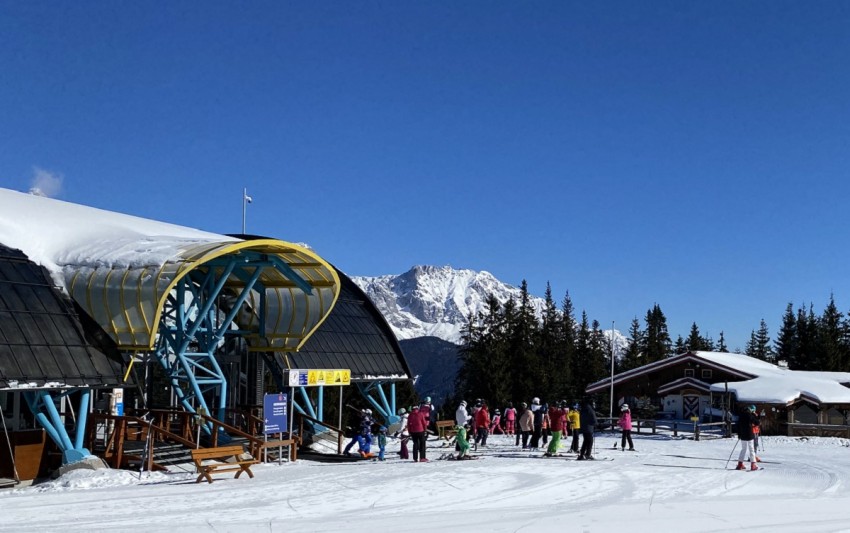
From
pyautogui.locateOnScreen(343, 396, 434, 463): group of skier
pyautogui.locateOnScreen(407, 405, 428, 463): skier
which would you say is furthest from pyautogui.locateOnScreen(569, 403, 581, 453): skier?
pyautogui.locateOnScreen(407, 405, 428, 463): skier

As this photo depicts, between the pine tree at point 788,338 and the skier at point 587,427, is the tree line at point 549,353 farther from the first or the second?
the skier at point 587,427

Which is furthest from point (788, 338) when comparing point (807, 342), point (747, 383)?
point (747, 383)

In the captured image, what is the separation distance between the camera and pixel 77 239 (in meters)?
23.7

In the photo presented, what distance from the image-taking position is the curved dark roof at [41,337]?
18266 millimetres

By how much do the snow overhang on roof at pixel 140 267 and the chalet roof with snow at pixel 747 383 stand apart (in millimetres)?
20637

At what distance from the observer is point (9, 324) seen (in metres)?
18.8

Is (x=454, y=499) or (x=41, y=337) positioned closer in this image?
(x=454, y=499)

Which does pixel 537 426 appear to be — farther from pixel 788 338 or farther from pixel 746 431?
pixel 788 338

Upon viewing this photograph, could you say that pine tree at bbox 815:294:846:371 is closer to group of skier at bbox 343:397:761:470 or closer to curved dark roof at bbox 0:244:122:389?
group of skier at bbox 343:397:761:470

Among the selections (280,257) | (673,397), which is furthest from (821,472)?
(673,397)

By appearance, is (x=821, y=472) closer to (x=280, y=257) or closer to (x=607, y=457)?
(x=607, y=457)

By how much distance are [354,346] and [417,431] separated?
1146 centimetres

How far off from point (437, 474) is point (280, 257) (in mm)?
8554

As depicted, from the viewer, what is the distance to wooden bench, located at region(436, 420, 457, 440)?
2911 centimetres
